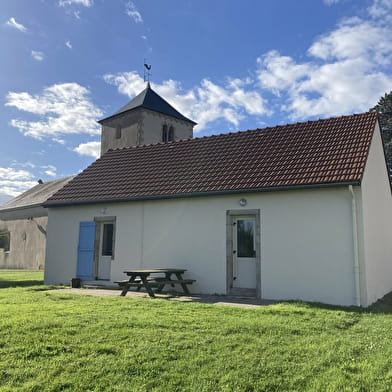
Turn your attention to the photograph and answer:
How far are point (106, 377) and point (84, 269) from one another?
31.4 ft

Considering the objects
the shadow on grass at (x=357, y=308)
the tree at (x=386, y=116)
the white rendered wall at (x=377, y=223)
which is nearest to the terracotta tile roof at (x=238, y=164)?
the white rendered wall at (x=377, y=223)

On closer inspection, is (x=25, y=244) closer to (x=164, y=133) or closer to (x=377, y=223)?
(x=164, y=133)

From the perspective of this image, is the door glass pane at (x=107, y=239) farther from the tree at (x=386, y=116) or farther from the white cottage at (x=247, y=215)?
the tree at (x=386, y=116)

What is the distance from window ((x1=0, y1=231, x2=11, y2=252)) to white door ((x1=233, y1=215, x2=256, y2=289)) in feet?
78.6

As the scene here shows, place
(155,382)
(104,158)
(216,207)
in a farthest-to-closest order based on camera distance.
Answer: (104,158) → (216,207) → (155,382)

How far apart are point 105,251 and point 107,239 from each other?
1.33ft

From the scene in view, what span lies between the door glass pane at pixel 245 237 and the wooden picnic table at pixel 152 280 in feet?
5.37

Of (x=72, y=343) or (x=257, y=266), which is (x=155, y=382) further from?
(x=257, y=266)

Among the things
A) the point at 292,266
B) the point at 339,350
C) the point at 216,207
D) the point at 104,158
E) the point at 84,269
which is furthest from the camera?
the point at 104,158

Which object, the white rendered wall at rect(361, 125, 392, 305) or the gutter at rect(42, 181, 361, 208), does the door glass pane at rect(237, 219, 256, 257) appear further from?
the white rendered wall at rect(361, 125, 392, 305)

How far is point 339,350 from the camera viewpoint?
529cm

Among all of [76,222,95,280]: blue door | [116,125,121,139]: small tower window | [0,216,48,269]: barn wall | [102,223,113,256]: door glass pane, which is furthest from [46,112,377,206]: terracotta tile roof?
[116,125,121,139]: small tower window

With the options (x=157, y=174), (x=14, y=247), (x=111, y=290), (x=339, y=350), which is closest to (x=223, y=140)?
(x=157, y=174)

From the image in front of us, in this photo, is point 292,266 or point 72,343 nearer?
point 72,343
